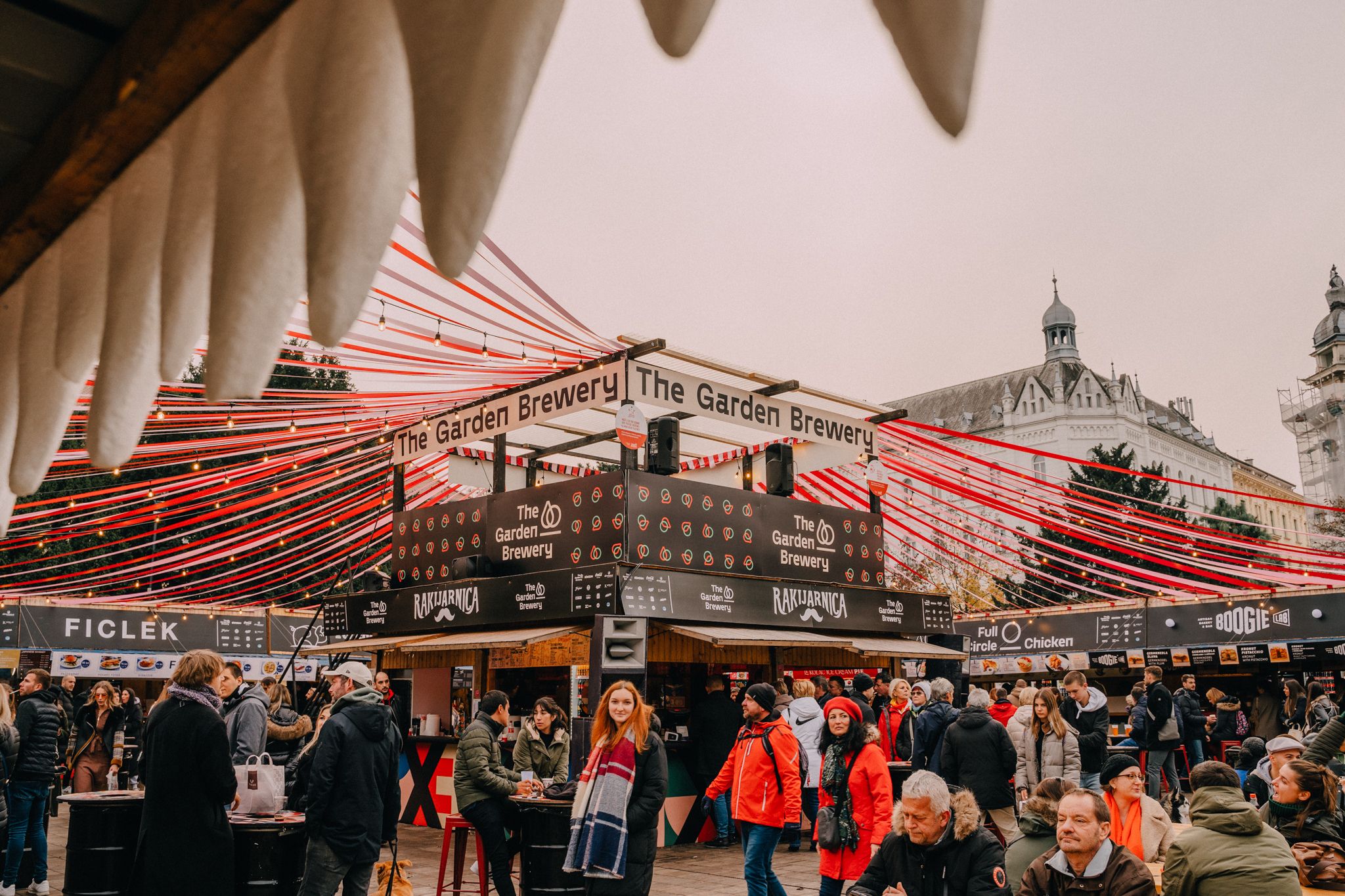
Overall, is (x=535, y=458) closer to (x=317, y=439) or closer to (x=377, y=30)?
(x=317, y=439)

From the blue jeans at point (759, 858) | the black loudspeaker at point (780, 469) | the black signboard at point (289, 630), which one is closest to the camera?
the blue jeans at point (759, 858)

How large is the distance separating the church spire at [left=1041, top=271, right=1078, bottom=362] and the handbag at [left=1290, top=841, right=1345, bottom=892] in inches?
2699

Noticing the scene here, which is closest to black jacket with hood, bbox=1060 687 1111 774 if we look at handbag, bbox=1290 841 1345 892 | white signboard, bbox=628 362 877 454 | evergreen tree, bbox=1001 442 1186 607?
evergreen tree, bbox=1001 442 1186 607

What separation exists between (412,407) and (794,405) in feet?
14.4

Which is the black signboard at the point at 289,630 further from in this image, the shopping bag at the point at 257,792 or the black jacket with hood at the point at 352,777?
the black jacket with hood at the point at 352,777

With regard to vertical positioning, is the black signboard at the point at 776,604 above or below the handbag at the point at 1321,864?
above

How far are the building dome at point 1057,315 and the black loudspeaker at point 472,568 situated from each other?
66.2m

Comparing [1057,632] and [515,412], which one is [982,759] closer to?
[515,412]

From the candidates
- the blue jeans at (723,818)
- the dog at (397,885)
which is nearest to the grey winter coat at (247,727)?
the dog at (397,885)

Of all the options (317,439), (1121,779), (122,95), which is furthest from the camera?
(317,439)

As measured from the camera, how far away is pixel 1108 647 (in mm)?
18234

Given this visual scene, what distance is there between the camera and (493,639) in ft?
34.8

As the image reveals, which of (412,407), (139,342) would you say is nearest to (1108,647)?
(412,407)

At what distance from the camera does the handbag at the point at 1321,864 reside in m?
4.90
